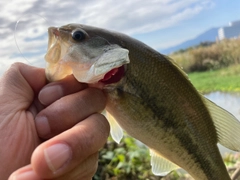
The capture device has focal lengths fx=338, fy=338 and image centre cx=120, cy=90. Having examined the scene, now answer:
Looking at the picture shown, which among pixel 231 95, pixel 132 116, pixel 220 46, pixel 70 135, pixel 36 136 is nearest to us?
pixel 70 135

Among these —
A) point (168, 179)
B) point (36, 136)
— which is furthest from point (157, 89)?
point (168, 179)

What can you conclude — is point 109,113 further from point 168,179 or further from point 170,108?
point 168,179

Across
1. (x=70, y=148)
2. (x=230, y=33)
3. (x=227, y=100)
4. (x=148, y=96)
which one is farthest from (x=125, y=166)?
(x=230, y=33)

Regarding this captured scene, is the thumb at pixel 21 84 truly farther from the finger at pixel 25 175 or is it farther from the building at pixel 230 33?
the building at pixel 230 33

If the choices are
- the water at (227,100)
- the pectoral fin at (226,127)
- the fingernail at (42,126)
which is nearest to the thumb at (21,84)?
the fingernail at (42,126)

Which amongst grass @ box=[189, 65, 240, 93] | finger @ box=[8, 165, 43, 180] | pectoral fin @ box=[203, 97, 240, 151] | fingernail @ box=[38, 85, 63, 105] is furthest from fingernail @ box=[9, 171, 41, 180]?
grass @ box=[189, 65, 240, 93]

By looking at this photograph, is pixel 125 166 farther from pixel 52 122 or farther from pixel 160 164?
pixel 52 122
